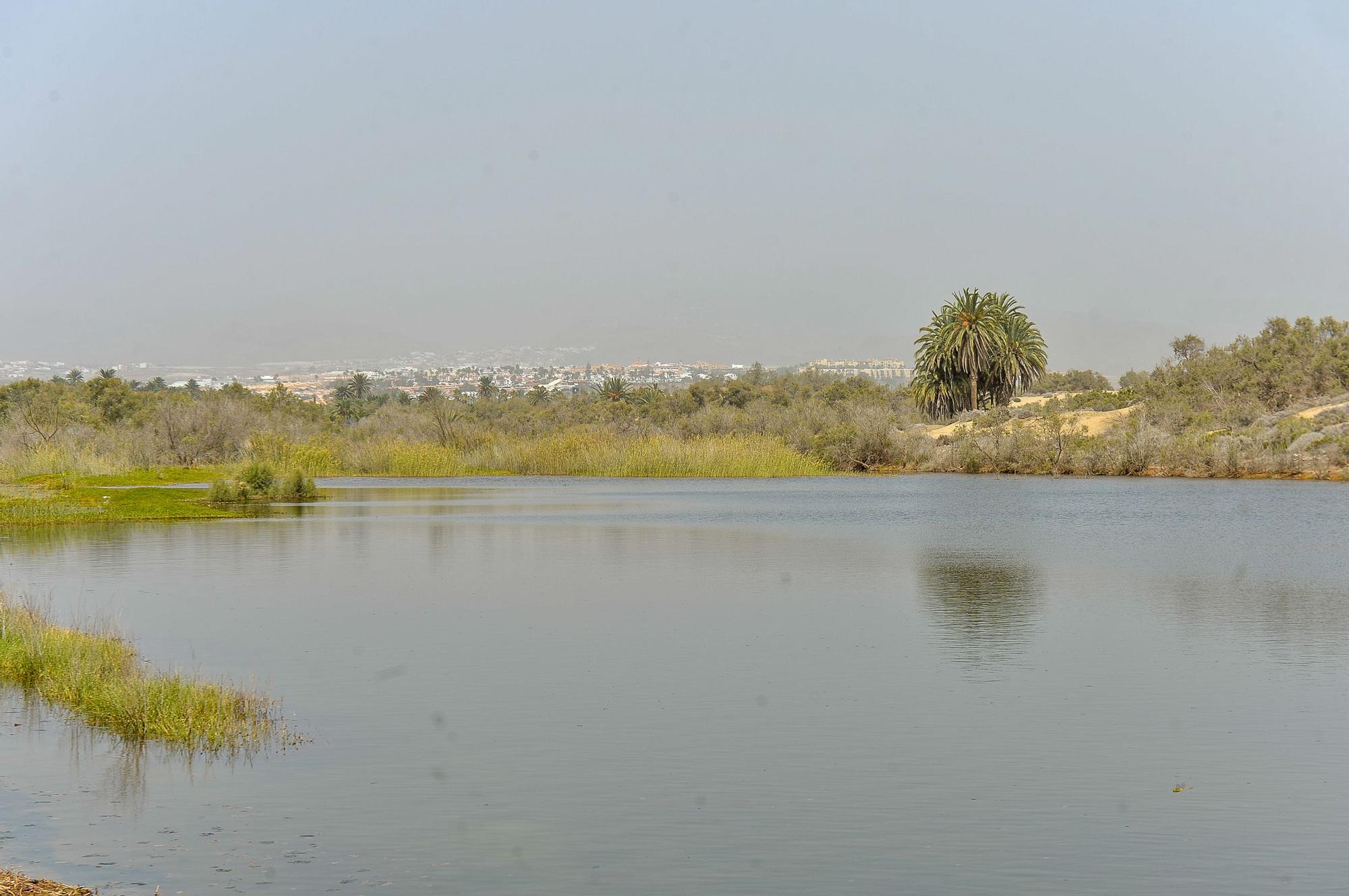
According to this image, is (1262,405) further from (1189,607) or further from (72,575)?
(72,575)

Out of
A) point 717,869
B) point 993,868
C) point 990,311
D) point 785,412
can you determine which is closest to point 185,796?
point 717,869

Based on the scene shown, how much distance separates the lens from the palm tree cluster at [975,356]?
8688 centimetres

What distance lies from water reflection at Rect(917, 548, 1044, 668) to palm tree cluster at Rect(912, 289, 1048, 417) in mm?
61190

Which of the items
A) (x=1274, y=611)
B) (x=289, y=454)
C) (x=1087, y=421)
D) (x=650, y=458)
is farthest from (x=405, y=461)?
(x=1274, y=611)

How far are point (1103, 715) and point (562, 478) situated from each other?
53.8 m

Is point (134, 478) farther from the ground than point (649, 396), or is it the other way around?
point (649, 396)

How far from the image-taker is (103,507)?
36.6 m

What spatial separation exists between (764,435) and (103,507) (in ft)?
154

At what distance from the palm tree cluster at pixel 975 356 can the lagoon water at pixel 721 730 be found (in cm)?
6199

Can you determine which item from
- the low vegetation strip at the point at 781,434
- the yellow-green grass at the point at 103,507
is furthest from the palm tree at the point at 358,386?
the yellow-green grass at the point at 103,507

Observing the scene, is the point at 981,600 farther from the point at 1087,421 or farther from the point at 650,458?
the point at 1087,421

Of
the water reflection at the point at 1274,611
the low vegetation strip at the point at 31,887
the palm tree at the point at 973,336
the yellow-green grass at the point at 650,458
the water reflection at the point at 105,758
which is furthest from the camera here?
the palm tree at the point at 973,336

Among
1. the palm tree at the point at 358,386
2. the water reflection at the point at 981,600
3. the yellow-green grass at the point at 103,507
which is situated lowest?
the water reflection at the point at 981,600

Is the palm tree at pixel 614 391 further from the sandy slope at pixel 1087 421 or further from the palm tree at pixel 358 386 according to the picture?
the sandy slope at pixel 1087 421
